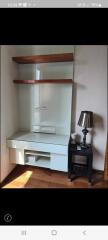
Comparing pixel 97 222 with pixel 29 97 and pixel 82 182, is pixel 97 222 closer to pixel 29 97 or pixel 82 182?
pixel 82 182

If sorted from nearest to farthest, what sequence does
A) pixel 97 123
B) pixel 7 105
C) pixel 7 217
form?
1. pixel 7 217
2. pixel 7 105
3. pixel 97 123

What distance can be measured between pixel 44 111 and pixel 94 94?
56 centimetres

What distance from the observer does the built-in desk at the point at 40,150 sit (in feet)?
4.46

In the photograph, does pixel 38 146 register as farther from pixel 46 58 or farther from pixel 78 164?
pixel 46 58

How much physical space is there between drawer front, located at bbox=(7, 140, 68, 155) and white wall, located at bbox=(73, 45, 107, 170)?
13.6 inches

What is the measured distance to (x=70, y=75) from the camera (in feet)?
4.75

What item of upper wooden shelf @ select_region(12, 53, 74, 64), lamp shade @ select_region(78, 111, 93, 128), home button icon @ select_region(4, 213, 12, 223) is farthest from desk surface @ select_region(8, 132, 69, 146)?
home button icon @ select_region(4, 213, 12, 223)

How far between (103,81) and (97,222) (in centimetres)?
119

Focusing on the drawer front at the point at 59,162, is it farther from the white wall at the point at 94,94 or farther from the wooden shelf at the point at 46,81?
the wooden shelf at the point at 46,81

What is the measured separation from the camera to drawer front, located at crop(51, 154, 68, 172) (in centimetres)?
138

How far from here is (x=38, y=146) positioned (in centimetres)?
138

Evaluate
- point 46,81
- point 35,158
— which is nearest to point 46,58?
point 46,81

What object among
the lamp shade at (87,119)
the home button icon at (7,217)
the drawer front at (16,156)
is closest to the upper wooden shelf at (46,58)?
the lamp shade at (87,119)

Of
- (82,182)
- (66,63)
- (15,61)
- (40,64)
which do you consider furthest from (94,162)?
(15,61)
